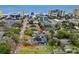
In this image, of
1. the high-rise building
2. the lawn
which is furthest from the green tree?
the high-rise building

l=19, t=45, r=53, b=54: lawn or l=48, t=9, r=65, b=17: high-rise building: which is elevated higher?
l=48, t=9, r=65, b=17: high-rise building

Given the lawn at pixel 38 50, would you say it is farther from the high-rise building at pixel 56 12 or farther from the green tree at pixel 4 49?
the high-rise building at pixel 56 12

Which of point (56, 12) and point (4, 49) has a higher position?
point (56, 12)

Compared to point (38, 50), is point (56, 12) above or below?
above

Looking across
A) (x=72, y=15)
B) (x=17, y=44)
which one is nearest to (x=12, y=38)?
(x=17, y=44)

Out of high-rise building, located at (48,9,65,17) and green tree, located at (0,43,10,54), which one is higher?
high-rise building, located at (48,9,65,17)

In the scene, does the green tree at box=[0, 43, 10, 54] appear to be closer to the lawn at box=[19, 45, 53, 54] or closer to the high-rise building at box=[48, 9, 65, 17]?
the lawn at box=[19, 45, 53, 54]

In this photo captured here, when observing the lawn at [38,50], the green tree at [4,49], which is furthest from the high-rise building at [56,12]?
the green tree at [4,49]

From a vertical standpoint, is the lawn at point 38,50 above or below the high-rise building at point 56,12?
below

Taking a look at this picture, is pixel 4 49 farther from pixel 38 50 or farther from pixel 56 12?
pixel 56 12

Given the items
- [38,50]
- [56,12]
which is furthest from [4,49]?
[56,12]

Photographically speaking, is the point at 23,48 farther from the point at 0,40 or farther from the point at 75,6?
the point at 75,6
